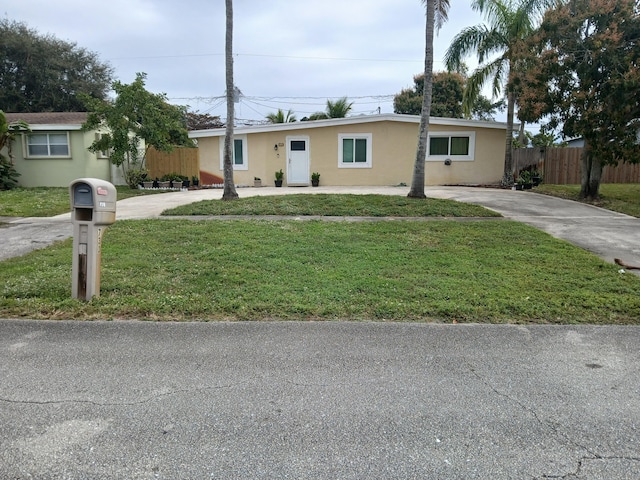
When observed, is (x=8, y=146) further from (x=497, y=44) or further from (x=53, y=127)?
(x=497, y=44)

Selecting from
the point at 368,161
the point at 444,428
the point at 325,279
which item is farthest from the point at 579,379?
the point at 368,161

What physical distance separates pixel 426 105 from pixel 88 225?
1111 cm

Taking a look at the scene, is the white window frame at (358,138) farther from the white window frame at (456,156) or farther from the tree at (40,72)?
the tree at (40,72)

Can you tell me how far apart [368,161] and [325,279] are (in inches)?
626

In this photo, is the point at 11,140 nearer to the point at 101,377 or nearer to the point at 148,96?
the point at 148,96

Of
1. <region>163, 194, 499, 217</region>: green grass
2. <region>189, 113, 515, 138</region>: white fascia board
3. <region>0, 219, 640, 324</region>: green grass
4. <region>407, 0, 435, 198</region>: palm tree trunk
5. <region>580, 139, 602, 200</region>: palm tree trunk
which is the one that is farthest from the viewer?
<region>189, 113, 515, 138</region>: white fascia board

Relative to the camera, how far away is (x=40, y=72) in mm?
30062

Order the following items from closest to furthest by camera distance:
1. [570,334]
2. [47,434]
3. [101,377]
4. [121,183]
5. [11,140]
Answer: [47,434]
[101,377]
[570,334]
[11,140]
[121,183]

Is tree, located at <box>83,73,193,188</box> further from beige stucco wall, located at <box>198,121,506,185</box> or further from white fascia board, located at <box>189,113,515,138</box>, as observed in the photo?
beige stucco wall, located at <box>198,121,506,185</box>

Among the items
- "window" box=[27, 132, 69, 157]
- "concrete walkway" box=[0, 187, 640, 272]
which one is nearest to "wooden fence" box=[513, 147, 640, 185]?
"concrete walkway" box=[0, 187, 640, 272]

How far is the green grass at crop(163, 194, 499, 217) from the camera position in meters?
12.0

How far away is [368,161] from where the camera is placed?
21.5 m

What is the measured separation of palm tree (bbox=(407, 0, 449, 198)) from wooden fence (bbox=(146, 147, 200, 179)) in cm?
1172

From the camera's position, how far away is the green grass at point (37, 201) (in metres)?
13.0
